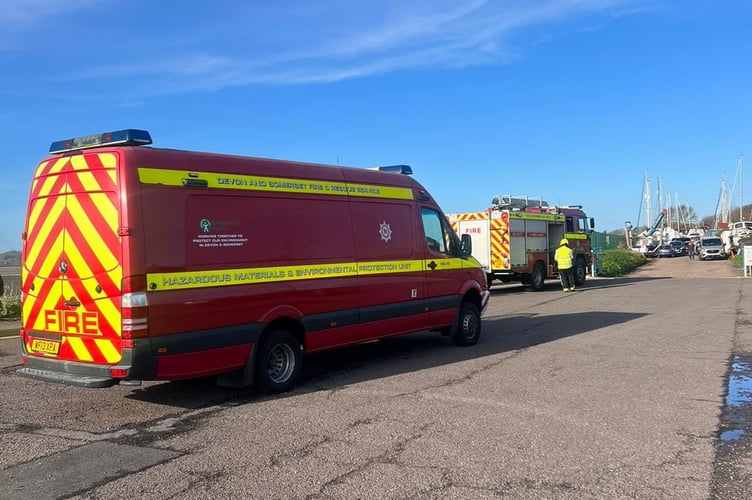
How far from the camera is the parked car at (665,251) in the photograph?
59.2 meters

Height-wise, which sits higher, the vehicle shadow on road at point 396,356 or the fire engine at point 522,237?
the fire engine at point 522,237

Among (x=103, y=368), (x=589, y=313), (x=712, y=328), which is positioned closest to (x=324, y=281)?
(x=103, y=368)

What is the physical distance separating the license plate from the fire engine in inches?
596

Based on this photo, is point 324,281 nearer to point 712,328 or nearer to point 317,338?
point 317,338

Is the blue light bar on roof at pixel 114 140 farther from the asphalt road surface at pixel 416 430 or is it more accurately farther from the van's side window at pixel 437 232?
the van's side window at pixel 437 232

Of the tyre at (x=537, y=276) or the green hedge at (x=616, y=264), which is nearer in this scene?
the tyre at (x=537, y=276)

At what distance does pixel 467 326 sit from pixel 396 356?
1513mm

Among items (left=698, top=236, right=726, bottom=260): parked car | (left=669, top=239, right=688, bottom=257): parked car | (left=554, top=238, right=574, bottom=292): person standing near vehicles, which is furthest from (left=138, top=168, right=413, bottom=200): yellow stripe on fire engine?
(left=669, top=239, right=688, bottom=257): parked car

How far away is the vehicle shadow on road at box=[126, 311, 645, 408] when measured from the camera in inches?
297

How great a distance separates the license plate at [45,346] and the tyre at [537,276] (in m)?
18.7

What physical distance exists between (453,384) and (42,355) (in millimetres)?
4587

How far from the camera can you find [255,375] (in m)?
7.25

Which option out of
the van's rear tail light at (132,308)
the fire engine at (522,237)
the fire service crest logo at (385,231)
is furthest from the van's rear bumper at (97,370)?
the fire engine at (522,237)

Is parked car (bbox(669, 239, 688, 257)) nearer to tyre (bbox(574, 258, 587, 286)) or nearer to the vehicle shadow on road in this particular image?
tyre (bbox(574, 258, 587, 286))
